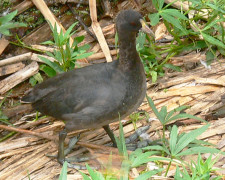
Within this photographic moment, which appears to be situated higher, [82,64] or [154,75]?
[82,64]

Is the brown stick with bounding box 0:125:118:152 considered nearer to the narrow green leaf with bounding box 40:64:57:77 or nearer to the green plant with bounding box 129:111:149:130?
the green plant with bounding box 129:111:149:130

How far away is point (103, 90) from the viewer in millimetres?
3650

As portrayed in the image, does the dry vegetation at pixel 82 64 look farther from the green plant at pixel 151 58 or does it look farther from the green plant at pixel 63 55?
→ the green plant at pixel 63 55

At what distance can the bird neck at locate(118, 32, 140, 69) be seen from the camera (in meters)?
3.71

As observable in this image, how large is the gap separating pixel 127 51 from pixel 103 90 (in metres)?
0.37

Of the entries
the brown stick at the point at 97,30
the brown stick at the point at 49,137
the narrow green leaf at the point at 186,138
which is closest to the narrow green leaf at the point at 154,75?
the brown stick at the point at 97,30

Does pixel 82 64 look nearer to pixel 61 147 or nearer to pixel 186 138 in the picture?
pixel 61 147

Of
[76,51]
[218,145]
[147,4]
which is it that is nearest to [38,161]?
[76,51]

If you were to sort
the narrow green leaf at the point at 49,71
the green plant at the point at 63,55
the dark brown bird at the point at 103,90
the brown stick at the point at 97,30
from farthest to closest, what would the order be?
the brown stick at the point at 97,30, the narrow green leaf at the point at 49,71, the green plant at the point at 63,55, the dark brown bird at the point at 103,90

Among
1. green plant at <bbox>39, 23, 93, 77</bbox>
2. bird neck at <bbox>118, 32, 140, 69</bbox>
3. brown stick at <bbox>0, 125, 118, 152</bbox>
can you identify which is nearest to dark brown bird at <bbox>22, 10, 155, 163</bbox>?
bird neck at <bbox>118, 32, 140, 69</bbox>

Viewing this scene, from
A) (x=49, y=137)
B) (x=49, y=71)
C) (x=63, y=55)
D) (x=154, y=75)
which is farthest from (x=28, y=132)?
(x=154, y=75)

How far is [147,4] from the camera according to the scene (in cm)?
511

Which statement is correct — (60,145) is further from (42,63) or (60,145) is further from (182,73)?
(182,73)

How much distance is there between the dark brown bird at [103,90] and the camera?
3.62 metres
